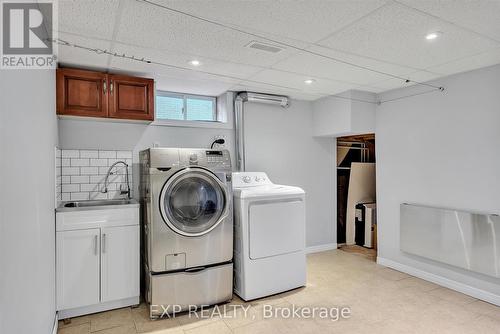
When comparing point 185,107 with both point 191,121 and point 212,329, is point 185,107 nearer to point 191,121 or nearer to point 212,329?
point 191,121

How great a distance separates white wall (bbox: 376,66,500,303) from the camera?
2979mm

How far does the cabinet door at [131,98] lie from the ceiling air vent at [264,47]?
1318mm

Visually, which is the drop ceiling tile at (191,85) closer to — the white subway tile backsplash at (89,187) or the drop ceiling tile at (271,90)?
the drop ceiling tile at (271,90)

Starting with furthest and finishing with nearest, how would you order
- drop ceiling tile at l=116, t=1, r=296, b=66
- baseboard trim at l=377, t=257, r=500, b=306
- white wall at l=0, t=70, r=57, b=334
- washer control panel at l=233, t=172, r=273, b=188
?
1. washer control panel at l=233, t=172, r=273, b=188
2. baseboard trim at l=377, t=257, r=500, b=306
3. drop ceiling tile at l=116, t=1, r=296, b=66
4. white wall at l=0, t=70, r=57, b=334

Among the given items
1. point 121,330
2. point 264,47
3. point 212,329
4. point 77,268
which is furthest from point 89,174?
point 264,47

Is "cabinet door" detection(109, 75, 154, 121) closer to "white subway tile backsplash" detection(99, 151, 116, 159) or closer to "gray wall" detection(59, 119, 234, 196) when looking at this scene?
"gray wall" detection(59, 119, 234, 196)

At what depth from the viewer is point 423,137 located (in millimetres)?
3590

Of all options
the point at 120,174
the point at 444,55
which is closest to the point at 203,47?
the point at 120,174

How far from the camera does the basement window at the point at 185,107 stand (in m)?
3.78

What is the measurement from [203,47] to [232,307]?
2.48 meters

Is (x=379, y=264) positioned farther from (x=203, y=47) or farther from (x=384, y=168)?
(x=203, y=47)

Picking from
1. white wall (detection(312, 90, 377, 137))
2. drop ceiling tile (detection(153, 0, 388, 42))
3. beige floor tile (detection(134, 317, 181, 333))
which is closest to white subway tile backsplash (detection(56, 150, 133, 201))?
Answer: beige floor tile (detection(134, 317, 181, 333))

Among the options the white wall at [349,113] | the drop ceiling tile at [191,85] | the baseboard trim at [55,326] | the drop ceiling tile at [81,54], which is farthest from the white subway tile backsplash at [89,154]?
the white wall at [349,113]

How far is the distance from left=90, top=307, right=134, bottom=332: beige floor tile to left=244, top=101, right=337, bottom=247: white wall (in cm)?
227
